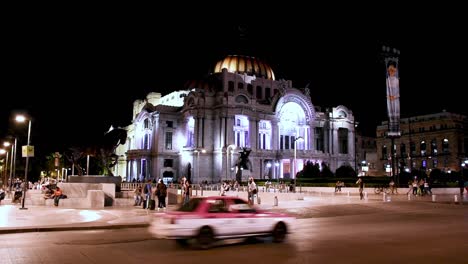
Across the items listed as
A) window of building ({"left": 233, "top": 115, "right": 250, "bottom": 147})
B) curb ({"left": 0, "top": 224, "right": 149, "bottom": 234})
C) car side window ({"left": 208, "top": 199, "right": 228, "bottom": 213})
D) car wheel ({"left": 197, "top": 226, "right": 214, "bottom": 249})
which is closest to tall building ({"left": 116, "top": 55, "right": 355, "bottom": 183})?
window of building ({"left": 233, "top": 115, "right": 250, "bottom": 147})

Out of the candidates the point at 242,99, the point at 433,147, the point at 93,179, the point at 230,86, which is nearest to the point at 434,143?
the point at 433,147

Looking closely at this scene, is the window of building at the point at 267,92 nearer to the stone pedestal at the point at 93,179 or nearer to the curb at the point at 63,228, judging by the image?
the stone pedestal at the point at 93,179

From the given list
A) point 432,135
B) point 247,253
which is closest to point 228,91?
point 432,135

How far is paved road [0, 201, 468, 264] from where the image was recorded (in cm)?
1114

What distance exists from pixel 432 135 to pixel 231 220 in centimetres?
10078

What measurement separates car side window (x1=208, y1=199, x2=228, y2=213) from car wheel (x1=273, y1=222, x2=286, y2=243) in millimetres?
1888

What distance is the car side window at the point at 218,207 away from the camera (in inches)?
532

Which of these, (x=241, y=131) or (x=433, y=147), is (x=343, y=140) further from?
(x=241, y=131)

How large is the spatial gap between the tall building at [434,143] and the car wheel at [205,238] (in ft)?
296

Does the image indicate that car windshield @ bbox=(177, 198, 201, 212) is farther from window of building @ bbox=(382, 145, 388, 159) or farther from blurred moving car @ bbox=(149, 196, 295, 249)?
window of building @ bbox=(382, 145, 388, 159)

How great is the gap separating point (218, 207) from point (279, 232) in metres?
2.27

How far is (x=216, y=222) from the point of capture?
521 inches

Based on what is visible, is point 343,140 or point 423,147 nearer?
point 343,140

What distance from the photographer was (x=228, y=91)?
85.3m
